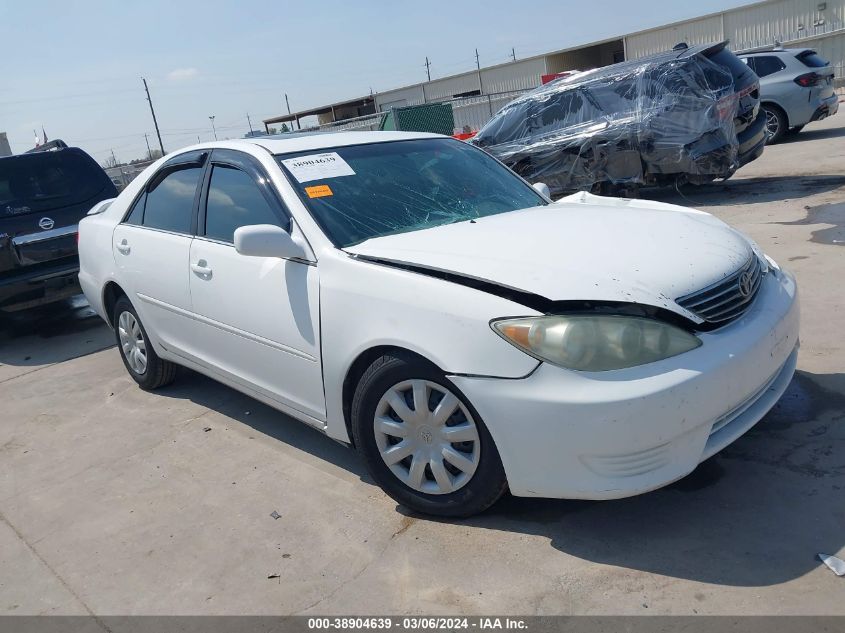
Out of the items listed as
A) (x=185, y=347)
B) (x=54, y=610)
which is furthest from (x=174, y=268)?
(x=54, y=610)

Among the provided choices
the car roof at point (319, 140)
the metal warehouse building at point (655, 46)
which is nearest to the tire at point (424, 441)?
the car roof at point (319, 140)

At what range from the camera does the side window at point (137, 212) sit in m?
4.66

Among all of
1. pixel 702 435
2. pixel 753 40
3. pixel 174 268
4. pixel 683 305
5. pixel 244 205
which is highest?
pixel 753 40

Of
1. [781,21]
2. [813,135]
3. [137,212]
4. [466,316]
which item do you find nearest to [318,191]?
[466,316]

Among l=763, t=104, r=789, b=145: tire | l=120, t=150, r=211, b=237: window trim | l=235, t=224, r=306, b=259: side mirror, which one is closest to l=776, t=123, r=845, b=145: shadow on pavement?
l=763, t=104, r=789, b=145: tire

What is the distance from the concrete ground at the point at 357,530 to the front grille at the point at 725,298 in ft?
2.41

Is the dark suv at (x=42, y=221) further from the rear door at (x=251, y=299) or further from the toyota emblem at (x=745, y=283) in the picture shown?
the toyota emblem at (x=745, y=283)

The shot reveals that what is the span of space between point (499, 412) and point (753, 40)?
1260 inches

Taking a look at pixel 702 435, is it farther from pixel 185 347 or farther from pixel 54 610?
pixel 185 347

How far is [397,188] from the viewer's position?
3693 millimetres

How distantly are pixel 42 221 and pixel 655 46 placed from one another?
30.3 metres

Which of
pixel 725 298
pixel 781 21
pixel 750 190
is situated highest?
pixel 781 21

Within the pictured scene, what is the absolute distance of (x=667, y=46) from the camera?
1225 inches

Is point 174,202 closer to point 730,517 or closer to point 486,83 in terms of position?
point 730,517
